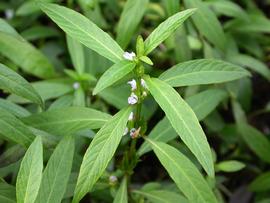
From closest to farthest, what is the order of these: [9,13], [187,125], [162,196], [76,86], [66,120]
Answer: [187,125] < [66,120] < [162,196] < [76,86] < [9,13]

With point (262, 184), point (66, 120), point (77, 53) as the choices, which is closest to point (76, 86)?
point (77, 53)

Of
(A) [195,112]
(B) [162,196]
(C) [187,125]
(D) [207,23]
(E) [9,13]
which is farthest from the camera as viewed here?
(E) [9,13]

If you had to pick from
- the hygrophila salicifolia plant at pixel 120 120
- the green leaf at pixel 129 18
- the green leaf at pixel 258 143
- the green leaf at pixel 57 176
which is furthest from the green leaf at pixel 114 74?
the green leaf at pixel 258 143

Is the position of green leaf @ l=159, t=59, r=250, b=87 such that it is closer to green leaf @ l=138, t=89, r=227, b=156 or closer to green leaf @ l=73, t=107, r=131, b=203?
green leaf @ l=73, t=107, r=131, b=203

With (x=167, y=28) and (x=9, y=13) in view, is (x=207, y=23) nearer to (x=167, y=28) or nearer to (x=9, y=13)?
(x=167, y=28)

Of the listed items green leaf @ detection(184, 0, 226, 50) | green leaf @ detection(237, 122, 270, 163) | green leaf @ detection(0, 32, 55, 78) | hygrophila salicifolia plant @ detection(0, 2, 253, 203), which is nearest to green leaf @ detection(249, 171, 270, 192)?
green leaf @ detection(237, 122, 270, 163)
